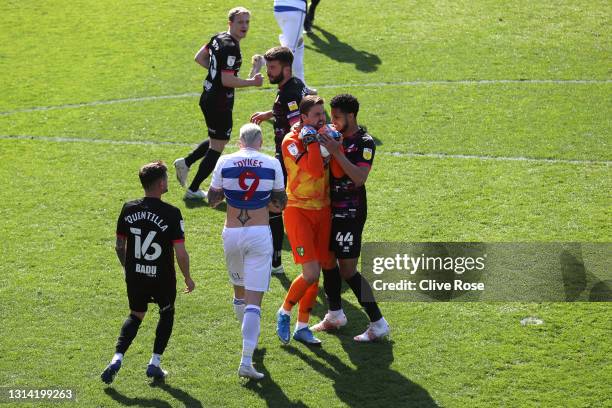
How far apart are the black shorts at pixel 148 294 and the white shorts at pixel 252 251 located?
641mm

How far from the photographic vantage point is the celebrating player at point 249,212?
7.87 m

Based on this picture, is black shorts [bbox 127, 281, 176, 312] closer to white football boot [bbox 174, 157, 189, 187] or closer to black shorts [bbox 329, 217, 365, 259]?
black shorts [bbox 329, 217, 365, 259]

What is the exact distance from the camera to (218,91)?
1205cm

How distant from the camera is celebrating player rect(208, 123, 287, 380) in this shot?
25.8ft

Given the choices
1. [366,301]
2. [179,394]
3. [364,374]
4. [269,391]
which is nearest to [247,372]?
[269,391]

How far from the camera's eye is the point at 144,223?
7.70m

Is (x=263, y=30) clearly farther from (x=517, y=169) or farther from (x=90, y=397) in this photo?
(x=90, y=397)

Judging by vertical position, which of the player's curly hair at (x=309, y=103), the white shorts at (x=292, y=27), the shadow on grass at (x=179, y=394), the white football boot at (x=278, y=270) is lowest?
the shadow on grass at (x=179, y=394)

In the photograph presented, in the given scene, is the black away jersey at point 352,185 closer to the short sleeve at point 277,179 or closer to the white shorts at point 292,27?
the short sleeve at point 277,179

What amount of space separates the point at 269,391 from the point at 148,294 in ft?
4.48

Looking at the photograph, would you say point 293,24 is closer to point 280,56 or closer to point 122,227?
point 280,56

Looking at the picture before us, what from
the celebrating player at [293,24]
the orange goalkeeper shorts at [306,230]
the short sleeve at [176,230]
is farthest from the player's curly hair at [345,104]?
the celebrating player at [293,24]

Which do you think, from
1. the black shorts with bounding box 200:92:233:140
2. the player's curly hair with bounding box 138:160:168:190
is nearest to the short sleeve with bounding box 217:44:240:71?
the black shorts with bounding box 200:92:233:140

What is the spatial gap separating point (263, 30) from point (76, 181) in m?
8.07
